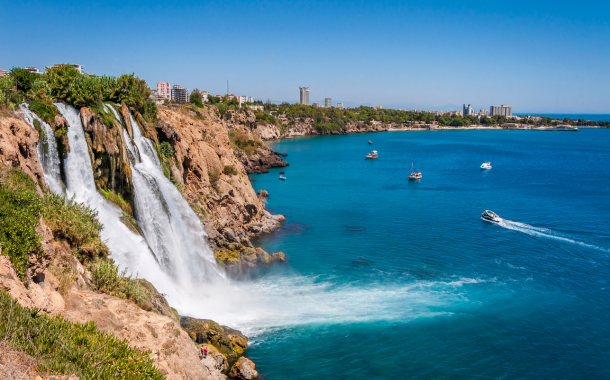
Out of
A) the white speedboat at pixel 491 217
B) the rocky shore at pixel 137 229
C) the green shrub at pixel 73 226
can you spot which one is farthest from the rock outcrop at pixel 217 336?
the white speedboat at pixel 491 217

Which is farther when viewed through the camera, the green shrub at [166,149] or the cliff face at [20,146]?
the green shrub at [166,149]

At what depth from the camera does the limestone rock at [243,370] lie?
1886cm

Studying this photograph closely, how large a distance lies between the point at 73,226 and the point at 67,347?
9.03 m

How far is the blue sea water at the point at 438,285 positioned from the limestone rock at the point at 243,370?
926mm

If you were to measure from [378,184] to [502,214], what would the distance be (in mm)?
23069

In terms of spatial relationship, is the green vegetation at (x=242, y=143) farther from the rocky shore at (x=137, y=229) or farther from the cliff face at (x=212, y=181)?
the cliff face at (x=212, y=181)

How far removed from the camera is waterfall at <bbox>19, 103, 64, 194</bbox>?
2058cm

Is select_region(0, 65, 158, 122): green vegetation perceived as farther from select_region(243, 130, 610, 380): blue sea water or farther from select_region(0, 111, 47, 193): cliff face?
select_region(243, 130, 610, 380): blue sea water

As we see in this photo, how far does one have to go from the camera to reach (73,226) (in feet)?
55.8

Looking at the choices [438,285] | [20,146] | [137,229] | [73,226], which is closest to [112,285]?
[73,226]

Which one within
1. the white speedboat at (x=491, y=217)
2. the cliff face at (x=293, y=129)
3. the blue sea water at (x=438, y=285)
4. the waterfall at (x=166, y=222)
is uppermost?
the cliff face at (x=293, y=129)

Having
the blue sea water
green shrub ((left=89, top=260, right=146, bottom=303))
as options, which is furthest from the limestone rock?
green shrub ((left=89, top=260, right=146, bottom=303))

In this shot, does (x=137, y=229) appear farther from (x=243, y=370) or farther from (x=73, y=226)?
(x=243, y=370)

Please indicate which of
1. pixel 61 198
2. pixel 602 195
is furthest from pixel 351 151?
pixel 61 198
